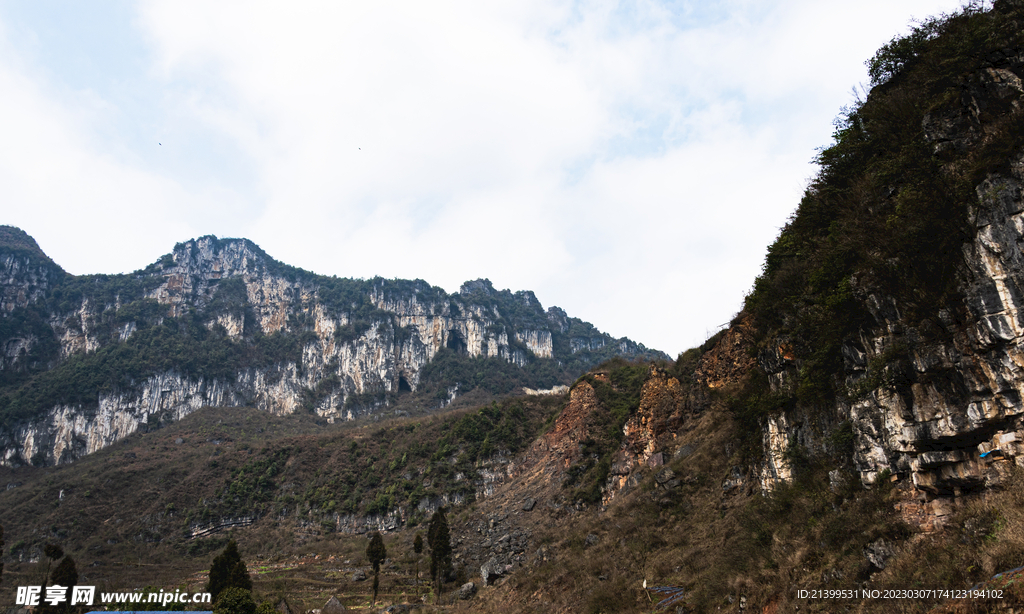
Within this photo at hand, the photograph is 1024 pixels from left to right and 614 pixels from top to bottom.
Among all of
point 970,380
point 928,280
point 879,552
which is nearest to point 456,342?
point 879,552

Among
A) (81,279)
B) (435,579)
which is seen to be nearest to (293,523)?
(435,579)

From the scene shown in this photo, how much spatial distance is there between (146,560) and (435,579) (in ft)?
165

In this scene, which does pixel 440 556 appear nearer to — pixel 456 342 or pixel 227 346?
pixel 456 342

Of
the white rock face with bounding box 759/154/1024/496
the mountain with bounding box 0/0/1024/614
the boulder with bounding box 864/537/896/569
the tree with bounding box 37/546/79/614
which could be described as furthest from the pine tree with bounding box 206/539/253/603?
the white rock face with bounding box 759/154/1024/496

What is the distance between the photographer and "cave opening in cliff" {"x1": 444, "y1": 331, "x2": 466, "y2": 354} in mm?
166250

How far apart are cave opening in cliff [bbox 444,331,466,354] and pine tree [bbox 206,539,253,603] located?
125 metres

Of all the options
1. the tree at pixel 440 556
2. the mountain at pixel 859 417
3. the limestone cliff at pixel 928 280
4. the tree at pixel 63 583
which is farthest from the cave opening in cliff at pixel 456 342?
the limestone cliff at pixel 928 280

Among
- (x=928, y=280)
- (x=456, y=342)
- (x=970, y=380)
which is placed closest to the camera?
(x=970, y=380)

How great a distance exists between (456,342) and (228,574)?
12715cm

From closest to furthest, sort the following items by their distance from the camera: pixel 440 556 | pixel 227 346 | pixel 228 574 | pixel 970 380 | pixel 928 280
→ pixel 970 380, pixel 928 280, pixel 228 574, pixel 440 556, pixel 227 346

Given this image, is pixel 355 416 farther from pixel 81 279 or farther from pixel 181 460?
pixel 81 279

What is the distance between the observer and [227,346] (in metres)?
146

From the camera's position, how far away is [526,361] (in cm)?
16962

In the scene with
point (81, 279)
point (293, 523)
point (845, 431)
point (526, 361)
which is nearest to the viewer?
point (845, 431)
